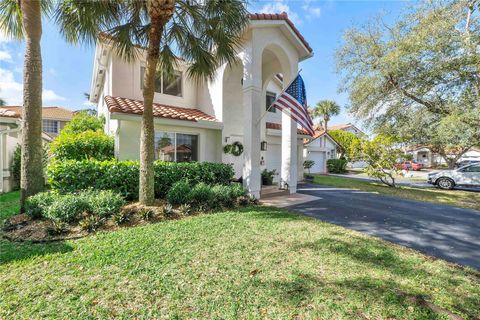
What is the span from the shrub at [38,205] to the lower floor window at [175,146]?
4410mm

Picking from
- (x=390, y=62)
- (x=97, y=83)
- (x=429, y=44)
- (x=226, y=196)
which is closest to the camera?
(x=226, y=196)

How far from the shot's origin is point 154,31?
6.25 metres

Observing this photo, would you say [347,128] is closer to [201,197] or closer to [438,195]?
[438,195]

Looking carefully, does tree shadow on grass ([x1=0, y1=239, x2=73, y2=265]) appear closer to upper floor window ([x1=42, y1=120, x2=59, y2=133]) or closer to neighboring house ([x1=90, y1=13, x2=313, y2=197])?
neighboring house ([x1=90, y1=13, x2=313, y2=197])

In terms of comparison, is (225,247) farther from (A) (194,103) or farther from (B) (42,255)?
(A) (194,103)

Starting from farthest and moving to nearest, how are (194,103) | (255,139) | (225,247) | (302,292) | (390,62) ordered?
1. (194,103)
2. (390,62)
3. (255,139)
4. (225,247)
5. (302,292)

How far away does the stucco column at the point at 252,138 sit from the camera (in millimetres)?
8828

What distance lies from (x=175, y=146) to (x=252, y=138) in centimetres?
394

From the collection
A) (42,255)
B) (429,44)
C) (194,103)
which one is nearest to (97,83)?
(194,103)

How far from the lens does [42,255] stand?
13.4 feet

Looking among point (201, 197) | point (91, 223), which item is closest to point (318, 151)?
point (201, 197)

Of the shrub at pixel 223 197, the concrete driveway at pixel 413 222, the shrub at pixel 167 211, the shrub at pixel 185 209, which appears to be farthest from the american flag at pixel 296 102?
the shrub at pixel 167 211

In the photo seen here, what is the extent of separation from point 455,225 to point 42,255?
1065 cm

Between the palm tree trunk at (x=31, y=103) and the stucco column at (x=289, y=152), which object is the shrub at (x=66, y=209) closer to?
the palm tree trunk at (x=31, y=103)
